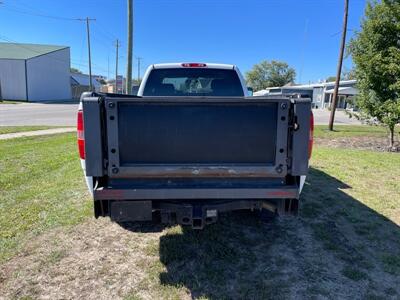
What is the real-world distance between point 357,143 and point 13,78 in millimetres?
47967

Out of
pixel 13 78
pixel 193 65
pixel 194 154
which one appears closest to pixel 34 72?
pixel 13 78

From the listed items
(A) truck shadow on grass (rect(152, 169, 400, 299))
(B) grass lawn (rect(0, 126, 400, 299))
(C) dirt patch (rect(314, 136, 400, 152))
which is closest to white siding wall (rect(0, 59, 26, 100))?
(C) dirt patch (rect(314, 136, 400, 152))

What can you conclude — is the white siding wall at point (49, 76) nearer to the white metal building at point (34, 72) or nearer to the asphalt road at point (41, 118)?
the white metal building at point (34, 72)

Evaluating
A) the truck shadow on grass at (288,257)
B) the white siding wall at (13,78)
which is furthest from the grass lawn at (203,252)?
the white siding wall at (13,78)

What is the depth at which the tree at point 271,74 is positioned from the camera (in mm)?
85188

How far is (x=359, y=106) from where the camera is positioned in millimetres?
11164

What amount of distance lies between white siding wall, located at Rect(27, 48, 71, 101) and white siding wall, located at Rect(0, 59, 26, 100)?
0.89 m

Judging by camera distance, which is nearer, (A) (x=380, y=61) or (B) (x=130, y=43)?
(A) (x=380, y=61)

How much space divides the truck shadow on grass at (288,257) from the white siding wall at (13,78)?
4974 cm

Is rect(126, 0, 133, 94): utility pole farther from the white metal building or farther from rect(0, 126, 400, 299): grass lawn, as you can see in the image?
the white metal building

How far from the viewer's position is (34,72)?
46.9 metres

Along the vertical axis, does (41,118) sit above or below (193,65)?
below

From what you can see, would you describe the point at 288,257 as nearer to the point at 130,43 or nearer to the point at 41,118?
the point at 130,43

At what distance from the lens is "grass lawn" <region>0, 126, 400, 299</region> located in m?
2.84
